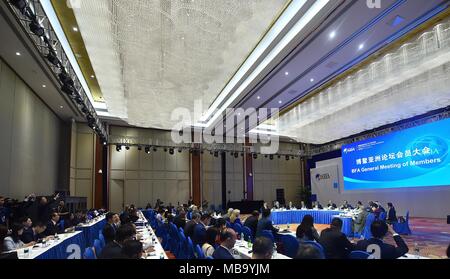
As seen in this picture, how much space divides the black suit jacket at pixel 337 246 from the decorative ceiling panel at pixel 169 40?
11.9 feet

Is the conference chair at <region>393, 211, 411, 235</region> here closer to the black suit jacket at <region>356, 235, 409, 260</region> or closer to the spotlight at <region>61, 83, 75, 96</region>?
the black suit jacket at <region>356, 235, 409, 260</region>

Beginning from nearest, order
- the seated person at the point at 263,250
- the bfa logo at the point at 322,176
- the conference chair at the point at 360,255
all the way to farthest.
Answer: the seated person at the point at 263,250 → the conference chair at the point at 360,255 → the bfa logo at the point at 322,176

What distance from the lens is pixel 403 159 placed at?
37.6 feet

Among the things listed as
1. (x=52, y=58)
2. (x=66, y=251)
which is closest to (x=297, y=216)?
(x=66, y=251)

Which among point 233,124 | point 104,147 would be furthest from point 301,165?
point 104,147

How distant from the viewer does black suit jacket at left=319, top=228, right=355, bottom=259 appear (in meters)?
3.55

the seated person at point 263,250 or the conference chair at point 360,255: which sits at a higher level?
the seated person at point 263,250

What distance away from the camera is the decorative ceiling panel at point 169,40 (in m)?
4.94

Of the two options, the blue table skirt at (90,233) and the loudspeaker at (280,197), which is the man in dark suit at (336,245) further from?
the loudspeaker at (280,197)

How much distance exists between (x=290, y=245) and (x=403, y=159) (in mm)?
9035

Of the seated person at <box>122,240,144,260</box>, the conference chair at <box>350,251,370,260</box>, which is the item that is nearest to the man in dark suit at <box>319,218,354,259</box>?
the conference chair at <box>350,251,370,260</box>

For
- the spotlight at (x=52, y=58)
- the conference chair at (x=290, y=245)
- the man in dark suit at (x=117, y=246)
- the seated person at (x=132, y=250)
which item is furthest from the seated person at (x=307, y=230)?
the spotlight at (x=52, y=58)
